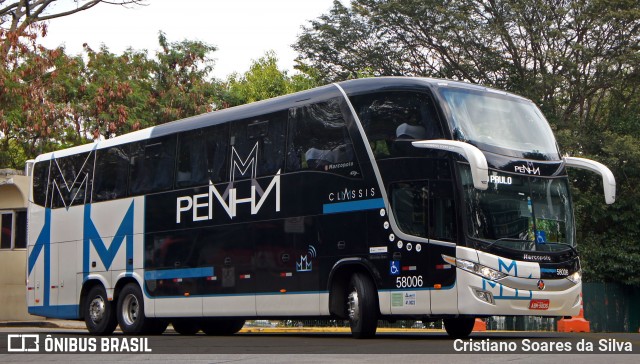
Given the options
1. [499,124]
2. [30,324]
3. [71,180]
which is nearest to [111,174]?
[71,180]

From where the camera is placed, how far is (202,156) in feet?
65.5

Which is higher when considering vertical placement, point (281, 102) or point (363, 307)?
point (281, 102)

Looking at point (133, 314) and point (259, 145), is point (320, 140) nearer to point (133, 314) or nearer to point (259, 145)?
point (259, 145)

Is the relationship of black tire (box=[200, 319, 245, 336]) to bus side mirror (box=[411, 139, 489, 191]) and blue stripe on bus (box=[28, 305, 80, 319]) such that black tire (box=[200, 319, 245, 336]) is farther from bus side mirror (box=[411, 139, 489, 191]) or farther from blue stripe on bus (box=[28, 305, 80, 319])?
bus side mirror (box=[411, 139, 489, 191])

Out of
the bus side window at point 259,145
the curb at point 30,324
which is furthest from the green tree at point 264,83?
the bus side window at point 259,145

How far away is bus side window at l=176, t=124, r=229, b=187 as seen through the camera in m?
19.6

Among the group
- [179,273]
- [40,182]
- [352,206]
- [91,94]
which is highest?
[91,94]

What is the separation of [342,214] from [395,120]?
6.05 feet

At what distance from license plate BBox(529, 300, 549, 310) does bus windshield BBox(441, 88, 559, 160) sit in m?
2.29

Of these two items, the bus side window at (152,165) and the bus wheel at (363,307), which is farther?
the bus side window at (152,165)

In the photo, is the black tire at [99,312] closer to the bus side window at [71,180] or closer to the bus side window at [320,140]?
the bus side window at [71,180]

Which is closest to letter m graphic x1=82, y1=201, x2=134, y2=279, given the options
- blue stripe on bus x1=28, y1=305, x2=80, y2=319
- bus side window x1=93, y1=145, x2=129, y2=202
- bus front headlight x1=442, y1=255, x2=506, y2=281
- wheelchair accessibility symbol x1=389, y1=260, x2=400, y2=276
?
bus side window x1=93, y1=145, x2=129, y2=202

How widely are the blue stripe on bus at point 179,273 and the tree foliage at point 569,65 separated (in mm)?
18348

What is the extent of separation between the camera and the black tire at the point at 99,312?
21625 millimetres
